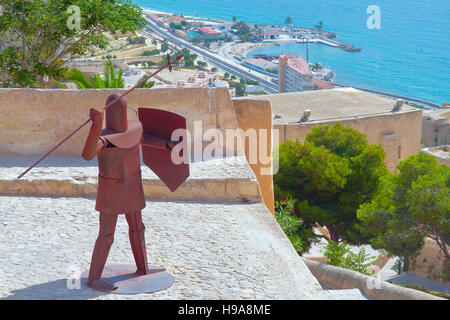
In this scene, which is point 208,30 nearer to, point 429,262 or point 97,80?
point 429,262

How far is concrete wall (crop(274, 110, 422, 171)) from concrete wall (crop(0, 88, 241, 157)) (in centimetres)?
1722

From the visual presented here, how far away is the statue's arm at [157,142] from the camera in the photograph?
4324 mm

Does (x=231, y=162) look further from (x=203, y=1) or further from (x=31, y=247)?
(x=203, y=1)

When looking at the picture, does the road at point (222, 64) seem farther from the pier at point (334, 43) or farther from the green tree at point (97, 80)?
the green tree at point (97, 80)

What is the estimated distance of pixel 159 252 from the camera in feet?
16.1

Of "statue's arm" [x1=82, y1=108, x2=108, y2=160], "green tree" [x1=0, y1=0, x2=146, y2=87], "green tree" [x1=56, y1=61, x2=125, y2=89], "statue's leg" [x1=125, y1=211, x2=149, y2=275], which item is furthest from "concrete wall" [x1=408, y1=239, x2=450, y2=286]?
"statue's arm" [x1=82, y1=108, x2=108, y2=160]

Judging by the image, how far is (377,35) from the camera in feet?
441

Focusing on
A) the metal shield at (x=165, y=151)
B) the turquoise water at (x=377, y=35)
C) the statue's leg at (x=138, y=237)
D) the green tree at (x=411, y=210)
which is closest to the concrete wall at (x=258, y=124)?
the metal shield at (x=165, y=151)

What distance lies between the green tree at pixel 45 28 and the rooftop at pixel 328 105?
11.0 m

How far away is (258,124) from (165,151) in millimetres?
2902

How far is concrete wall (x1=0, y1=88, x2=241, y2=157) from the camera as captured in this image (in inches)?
262

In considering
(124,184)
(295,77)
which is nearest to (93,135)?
(124,184)

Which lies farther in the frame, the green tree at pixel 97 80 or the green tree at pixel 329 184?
the green tree at pixel 329 184

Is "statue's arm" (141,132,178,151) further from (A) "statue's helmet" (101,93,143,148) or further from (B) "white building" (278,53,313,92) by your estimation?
(B) "white building" (278,53,313,92)
